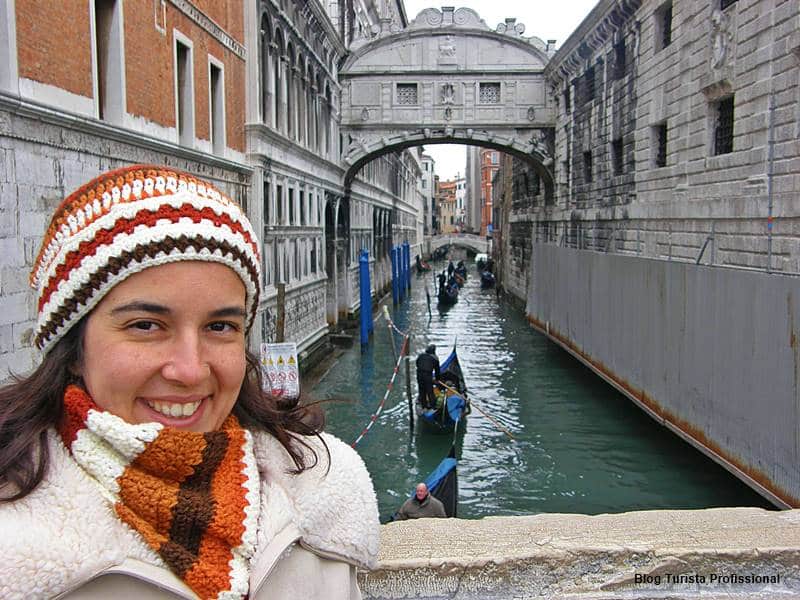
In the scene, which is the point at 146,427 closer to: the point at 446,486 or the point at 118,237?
the point at 118,237

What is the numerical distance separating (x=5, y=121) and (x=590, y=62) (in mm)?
13033

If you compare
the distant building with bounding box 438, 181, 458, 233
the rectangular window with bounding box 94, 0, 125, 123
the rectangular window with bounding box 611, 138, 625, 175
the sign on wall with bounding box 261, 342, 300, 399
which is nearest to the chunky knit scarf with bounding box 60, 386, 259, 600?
the rectangular window with bounding box 94, 0, 125, 123

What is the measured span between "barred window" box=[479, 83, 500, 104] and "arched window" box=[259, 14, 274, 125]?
7.90m

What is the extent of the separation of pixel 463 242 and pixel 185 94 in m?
46.2

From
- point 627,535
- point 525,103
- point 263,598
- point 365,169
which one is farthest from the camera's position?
point 365,169

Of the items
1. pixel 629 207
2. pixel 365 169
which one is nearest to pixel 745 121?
pixel 629 207

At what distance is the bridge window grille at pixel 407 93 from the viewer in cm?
1845

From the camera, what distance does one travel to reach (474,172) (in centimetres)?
7312

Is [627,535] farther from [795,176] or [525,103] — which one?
[525,103]

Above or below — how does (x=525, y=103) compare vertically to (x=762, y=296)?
above

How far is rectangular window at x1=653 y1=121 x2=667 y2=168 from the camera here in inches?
457

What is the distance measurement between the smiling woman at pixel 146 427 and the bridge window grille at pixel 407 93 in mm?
18019

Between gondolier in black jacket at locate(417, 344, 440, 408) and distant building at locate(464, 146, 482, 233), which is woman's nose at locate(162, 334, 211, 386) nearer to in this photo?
gondolier in black jacket at locate(417, 344, 440, 408)

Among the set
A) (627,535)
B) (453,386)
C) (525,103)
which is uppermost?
(525,103)
